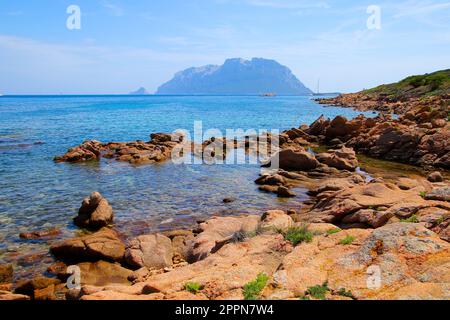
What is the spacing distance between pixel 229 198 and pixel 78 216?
33.7ft

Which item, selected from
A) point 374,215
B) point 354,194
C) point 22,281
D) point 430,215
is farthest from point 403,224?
point 22,281

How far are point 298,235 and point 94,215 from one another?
484 inches

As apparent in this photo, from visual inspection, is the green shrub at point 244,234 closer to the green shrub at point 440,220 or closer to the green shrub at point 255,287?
the green shrub at point 255,287

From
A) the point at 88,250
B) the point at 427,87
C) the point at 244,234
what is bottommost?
the point at 88,250

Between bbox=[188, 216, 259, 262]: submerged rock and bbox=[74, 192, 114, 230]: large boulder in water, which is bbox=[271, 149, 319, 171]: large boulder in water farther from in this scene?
bbox=[74, 192, 114, 230]: large boulder in water

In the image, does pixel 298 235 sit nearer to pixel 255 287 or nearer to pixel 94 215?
pixel 255 287

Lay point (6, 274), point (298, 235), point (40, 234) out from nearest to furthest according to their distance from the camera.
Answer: point (298, 235)
point (6, 274)
point (40, 234)

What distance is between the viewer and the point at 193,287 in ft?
33.2

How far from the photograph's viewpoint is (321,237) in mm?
13672

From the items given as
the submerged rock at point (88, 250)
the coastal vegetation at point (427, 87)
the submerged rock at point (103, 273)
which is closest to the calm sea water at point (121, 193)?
the submerged rock at point (88, 250)

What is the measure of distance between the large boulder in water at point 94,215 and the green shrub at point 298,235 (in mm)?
11234

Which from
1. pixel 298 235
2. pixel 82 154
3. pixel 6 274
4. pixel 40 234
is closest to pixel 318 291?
pixel 298 235

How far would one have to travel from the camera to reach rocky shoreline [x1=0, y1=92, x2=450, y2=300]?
31.9ft
